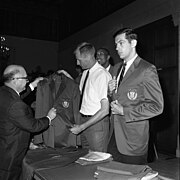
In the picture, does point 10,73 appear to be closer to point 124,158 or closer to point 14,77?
point 14,77

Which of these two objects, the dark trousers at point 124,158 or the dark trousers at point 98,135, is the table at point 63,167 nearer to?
the dark trousers at point 124,158

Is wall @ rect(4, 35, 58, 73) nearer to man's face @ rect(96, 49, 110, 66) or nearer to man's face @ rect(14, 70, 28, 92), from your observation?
man's face @ rect(96, 49, 110, 66)

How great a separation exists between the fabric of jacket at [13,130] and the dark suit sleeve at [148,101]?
2.75 feet

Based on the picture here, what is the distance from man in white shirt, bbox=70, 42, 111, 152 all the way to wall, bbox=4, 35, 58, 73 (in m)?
6.38

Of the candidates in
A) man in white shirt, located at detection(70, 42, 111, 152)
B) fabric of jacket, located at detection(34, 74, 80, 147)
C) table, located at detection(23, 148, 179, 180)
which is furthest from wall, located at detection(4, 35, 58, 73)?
table, located at detection(23, 148, 179, 180)

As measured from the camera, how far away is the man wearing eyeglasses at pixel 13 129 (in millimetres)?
1982

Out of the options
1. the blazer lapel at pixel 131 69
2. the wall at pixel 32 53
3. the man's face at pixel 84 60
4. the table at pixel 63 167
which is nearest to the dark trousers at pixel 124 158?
the table at pixel 63 167

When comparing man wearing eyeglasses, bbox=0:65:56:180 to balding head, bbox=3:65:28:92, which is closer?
man wearing eyeglasses, bbox=0:65:56:180

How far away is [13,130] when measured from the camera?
205 centimetres

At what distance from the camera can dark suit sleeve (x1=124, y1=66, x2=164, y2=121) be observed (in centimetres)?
158

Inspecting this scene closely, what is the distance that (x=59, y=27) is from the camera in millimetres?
9078

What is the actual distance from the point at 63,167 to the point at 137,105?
2.11 ft

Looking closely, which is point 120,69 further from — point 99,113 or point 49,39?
point 49,39

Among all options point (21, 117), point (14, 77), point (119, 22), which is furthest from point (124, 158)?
point (119, 22)
